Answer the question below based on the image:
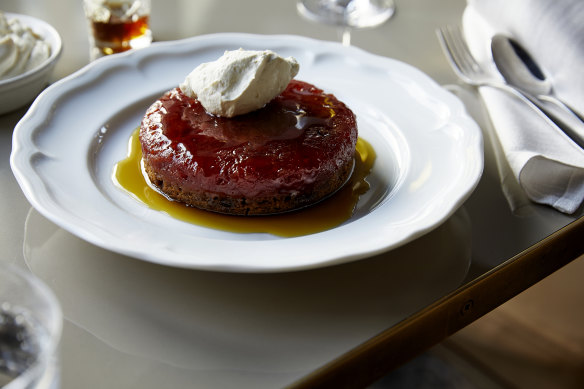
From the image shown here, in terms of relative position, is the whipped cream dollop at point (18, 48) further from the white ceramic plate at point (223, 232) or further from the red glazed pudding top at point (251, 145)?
the red glazed pudding top at point (251, 145)

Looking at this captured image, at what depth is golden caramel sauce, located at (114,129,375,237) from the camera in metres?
1.19

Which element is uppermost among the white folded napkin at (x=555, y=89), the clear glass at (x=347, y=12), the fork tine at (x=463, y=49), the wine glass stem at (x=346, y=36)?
the white folded napkin at (x=555, y=89)

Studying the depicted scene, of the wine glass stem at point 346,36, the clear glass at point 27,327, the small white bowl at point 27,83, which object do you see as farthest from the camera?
the wine glass stem at point 346,36

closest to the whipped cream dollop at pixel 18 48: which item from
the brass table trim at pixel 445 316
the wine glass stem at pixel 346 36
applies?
the wine glass stem at pixel 346 36

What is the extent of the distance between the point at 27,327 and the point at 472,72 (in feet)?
4.60

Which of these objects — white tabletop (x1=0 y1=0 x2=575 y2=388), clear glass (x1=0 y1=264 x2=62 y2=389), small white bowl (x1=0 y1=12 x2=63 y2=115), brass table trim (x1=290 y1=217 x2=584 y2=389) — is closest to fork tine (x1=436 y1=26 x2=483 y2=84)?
white tabletop (x1=0 y1=0 x2=575 y2=388)

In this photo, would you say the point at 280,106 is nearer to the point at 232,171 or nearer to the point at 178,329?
the point at 232,171

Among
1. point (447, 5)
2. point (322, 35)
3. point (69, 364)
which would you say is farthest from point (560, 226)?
point (447, 5)

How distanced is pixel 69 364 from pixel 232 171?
1.47 ft

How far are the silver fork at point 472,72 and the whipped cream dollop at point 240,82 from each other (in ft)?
2.01

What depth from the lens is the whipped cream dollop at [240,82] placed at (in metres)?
1.25

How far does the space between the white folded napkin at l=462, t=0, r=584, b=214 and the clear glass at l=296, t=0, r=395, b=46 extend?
302 millimetres

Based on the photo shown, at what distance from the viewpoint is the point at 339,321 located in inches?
39.4

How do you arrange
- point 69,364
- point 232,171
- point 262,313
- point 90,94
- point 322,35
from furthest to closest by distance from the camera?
point 322,35 < point 90,94 < point 232,171 < point 262,313 < point 69,364
